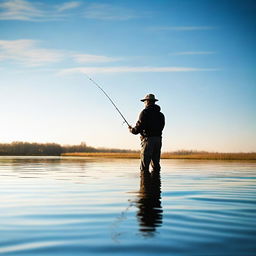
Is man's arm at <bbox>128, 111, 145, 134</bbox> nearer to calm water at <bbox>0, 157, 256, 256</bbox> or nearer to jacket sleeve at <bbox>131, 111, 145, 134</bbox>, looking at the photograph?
jacket sleeve at <bbox>131, 111, 145, 134</bbox>

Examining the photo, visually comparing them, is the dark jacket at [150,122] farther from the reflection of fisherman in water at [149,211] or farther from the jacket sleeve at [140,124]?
the reflection of fisherman in water at [149,211]

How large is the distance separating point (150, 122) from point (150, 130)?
0.22 meters

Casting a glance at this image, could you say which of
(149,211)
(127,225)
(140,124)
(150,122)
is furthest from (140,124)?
(127,225)

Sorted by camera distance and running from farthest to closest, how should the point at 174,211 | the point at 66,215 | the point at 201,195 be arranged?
the point at 201,195 < the point at 174,211 < the point at 66,215

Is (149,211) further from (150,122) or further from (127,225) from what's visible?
(150,122)

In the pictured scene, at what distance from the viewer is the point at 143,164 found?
11.1m

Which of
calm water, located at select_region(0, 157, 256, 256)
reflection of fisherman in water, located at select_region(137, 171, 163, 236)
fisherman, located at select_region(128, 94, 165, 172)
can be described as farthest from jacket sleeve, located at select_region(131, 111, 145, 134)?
calm water, located at select_region(0, 157, 256, 256)

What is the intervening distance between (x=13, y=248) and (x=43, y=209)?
212cm

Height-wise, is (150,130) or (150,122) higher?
(150,122)

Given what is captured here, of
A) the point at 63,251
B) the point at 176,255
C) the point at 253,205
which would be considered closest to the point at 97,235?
the point at 63,251

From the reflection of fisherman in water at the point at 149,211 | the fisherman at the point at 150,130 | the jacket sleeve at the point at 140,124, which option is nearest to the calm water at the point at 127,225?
the reflection of fisherman in water at the point at 149,211

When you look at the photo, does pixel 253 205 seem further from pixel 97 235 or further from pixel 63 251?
pixel 63 251

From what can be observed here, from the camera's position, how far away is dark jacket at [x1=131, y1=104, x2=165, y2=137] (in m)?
11.1

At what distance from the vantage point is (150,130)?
440 inches
